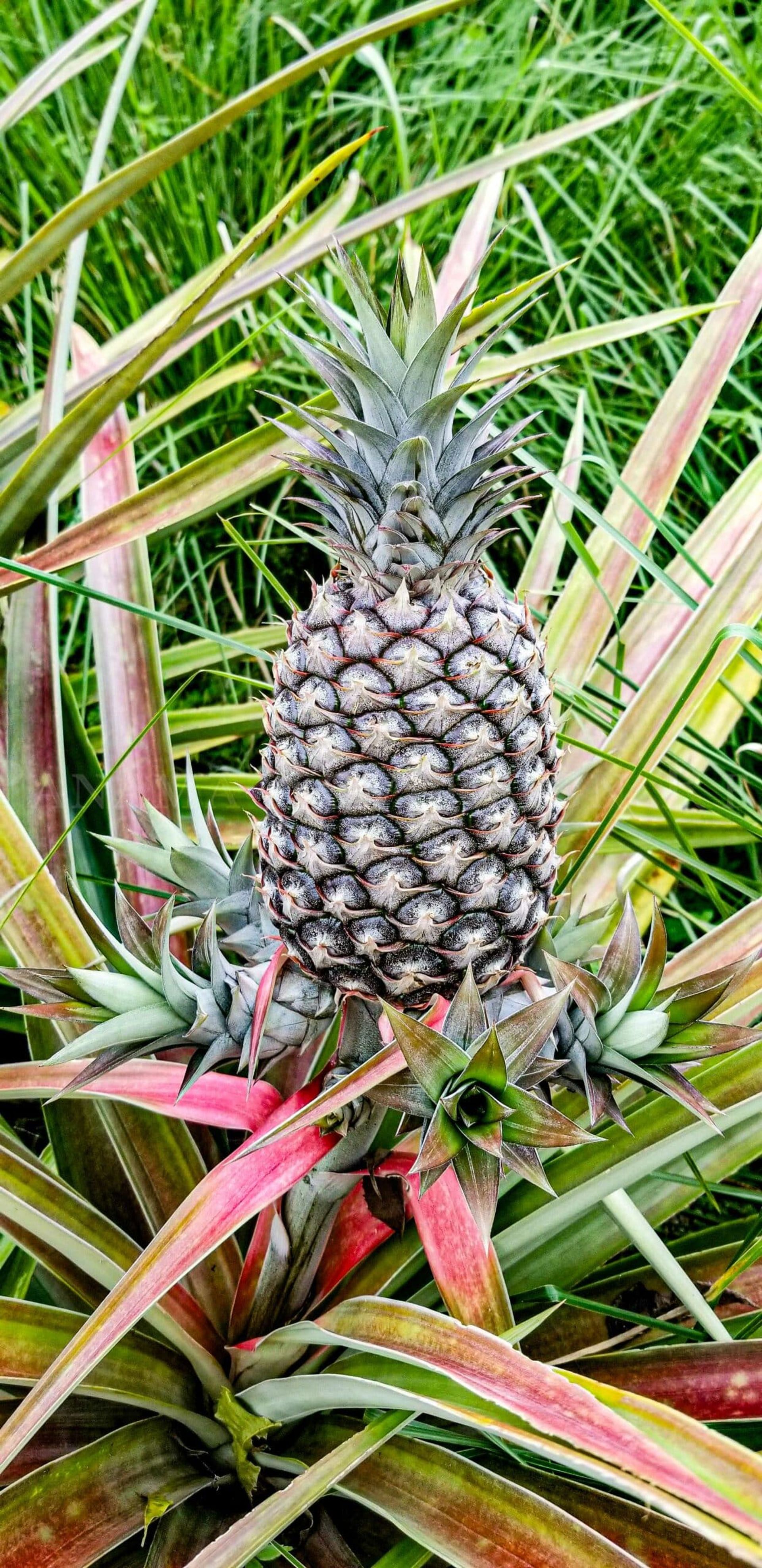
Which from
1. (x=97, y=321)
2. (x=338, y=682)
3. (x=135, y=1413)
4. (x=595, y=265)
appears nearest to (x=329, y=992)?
(x=338, y=682)

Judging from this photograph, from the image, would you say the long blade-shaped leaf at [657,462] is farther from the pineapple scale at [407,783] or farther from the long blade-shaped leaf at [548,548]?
the pineapple scale at [407,783]

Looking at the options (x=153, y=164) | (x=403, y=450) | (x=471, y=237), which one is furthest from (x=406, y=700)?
(x=471, y=237)

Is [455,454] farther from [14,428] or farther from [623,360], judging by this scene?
[623,360]

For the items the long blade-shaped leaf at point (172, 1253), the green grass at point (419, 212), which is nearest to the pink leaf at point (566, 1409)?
the long blade-shaped leaf at point (172, 1253)

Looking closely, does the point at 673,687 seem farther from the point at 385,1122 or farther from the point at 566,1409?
the point at 566,1409

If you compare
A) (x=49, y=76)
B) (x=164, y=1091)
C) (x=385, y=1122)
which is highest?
(x=49, y=76)
